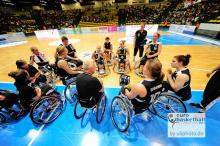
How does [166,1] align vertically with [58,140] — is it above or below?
above

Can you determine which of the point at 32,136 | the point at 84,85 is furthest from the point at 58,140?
the point at 84,85

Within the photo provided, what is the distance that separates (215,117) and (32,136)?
3.62 m

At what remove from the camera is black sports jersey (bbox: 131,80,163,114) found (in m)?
1.63

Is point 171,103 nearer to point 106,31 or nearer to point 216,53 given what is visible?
point 216,53

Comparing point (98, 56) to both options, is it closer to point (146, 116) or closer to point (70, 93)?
point (70, 93)

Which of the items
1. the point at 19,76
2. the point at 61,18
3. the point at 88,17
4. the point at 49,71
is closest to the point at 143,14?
the point at 88,17

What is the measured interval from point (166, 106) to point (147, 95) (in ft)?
3.52

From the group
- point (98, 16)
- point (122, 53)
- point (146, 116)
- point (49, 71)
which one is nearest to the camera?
point (146, 116)

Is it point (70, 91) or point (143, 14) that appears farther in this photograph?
point (143, 14)

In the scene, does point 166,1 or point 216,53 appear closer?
point 216,53

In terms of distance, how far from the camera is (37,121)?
250 cm

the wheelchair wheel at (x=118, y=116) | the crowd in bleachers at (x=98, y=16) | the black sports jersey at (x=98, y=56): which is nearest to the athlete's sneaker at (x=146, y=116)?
the wheelchair wheel at (x=118, y=116)

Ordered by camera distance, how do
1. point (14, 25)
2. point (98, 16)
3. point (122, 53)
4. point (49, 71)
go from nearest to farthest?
point (49, 71), point (122, 53), point (14, 25), point (98, 16)

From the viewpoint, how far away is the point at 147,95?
1.74m
